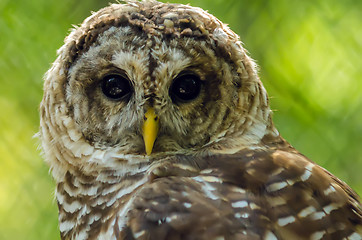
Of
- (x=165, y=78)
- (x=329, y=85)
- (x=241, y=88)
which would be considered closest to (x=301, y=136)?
(x=329, y=85)

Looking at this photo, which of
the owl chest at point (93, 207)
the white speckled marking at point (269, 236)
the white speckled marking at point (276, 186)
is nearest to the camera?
the white speckled marking at point (269, 236)

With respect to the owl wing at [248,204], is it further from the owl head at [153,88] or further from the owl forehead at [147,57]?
the owl forehead at [147,57]

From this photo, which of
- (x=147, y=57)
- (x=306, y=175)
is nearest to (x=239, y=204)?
(x=306, y=175)

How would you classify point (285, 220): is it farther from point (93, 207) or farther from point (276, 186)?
point (93, 207)

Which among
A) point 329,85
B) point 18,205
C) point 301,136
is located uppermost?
point 329,85

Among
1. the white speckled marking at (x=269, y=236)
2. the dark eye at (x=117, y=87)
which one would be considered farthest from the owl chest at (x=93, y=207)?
the white speckled marking at (x=269, y=236)

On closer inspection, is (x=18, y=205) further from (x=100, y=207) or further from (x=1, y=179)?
(x=100, y=207)

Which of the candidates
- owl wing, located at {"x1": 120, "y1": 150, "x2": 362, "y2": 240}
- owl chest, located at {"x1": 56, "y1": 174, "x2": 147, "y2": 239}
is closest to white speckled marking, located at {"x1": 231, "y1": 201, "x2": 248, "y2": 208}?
owl wing, located at {"x1": 120, "y1": 150, "x2": 362, "y2": 240}

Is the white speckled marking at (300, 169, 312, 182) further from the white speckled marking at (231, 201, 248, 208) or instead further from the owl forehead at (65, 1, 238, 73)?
the owl forehead at (65, 1, 238, 73)
